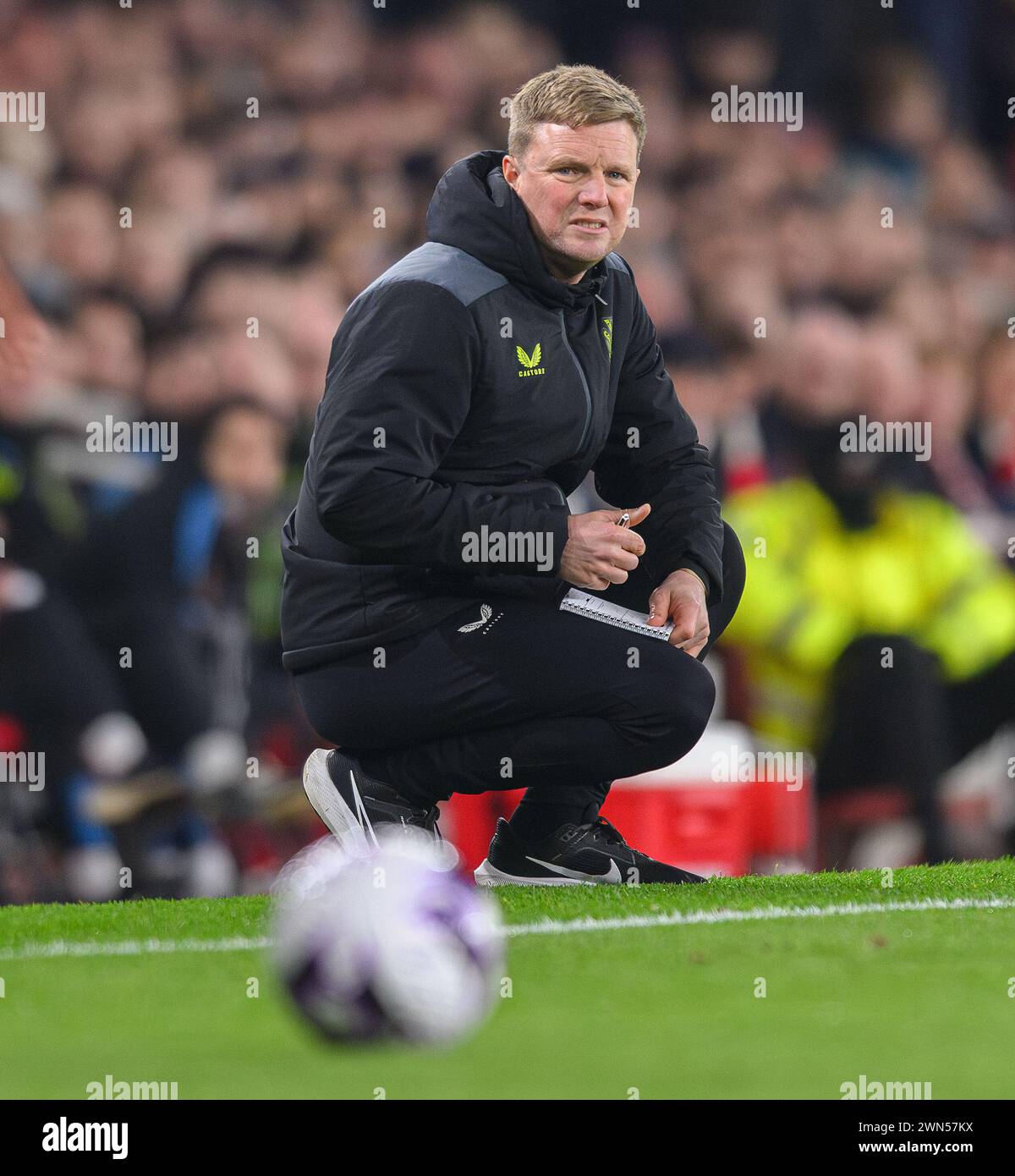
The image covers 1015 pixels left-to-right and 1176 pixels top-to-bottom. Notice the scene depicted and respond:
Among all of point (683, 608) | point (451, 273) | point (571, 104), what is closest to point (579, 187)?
point (571, 104)

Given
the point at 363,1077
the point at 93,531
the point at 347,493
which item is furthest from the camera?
the point at 93,531

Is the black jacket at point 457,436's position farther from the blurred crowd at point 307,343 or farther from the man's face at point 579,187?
the blurred crowd at point 307,343

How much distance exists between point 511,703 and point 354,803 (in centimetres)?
33

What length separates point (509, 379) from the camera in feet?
10.7

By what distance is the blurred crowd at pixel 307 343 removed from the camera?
15.1ft

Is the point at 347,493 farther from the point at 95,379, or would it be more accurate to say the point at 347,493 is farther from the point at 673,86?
the point at 673,86

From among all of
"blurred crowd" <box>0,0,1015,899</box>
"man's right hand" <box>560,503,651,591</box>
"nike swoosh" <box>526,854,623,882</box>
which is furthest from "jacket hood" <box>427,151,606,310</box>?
"blurred crowd" <box>0,0,1015,899</box>

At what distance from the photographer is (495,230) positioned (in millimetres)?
3291

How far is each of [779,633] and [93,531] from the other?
1820mm

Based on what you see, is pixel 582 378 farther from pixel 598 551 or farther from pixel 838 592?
pixel 838 592

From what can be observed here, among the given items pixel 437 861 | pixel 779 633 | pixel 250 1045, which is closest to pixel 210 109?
pixel 779 633

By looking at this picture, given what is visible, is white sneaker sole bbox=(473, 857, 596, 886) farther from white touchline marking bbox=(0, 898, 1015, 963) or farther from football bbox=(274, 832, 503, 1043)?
football bbox=(274, 832, 503, 1043)

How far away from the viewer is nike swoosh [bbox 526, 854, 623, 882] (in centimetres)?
346

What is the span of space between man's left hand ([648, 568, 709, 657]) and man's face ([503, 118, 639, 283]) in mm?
601
